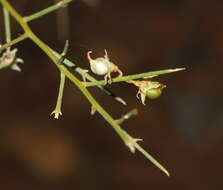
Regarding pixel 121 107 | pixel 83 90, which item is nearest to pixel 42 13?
pixel 83 90

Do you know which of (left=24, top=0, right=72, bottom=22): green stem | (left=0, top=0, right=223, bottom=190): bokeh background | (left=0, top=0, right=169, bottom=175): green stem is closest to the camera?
(left=0, top=0, right=169, bottom=175): green stem

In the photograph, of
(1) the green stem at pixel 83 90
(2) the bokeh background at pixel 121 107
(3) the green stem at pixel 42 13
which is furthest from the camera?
(2) the bokeh background at pixel 121 107

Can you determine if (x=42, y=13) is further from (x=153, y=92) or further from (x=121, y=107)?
(x=121, y=107)

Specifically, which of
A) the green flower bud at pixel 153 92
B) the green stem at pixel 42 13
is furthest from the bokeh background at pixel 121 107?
the green flower bud at pixel 153 92

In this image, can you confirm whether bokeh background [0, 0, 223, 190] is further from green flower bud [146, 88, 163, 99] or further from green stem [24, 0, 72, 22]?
green flower bud [146, 88, 163, 99]

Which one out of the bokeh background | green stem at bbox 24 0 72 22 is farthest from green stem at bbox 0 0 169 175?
the bokeh background

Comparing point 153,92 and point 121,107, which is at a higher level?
point 121,107

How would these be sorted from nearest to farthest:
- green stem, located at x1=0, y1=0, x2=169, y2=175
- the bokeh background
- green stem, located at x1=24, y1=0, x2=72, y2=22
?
green stem, located at x1=0, y1=0, x2=169, y2=175 → green stem, located at x1=24, y1=0, x2=72, y2=22 → the bokeh background

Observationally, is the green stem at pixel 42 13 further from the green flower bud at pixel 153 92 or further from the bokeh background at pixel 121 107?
the bokeh background at pixel 121 107

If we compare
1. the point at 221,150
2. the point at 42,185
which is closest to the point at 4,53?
the point at 42,185
